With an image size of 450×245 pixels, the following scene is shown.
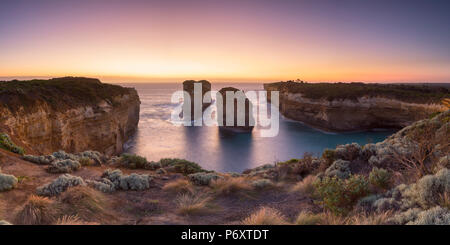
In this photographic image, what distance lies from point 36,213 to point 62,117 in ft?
56.1

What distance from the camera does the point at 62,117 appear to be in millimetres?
18219

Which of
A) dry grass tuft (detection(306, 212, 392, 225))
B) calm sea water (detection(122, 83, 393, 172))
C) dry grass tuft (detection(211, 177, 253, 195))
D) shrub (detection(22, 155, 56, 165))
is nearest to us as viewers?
dry grass tuft (detection(306, 212, 392, 225))

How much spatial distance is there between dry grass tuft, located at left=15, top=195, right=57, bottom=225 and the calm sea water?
61.2ft

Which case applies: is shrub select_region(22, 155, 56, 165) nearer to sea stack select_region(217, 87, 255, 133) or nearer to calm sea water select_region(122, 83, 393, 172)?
calm sea water select_region(122, 83, 393, 172)

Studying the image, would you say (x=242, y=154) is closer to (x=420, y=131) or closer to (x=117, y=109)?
(x=117, y=109)

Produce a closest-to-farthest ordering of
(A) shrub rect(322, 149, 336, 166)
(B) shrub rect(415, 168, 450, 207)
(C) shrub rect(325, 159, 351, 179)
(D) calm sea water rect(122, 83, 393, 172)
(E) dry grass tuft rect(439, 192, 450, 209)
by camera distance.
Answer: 1. (E) dry grass tuft rect(439, 192, 450, 209)
2. (B) shrub rect(415, 168, 450, 207)
3. (C) shrub rect(325, 159, 351, 179)
4. (A) shrub rect(322, 149, 336, 166)
5. (D) calm sea water rect(122, 83, 393, 172)

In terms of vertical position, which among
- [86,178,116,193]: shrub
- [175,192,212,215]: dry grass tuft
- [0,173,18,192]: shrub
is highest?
[0,173,18,192]: shrub

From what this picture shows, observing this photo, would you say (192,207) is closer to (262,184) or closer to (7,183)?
(262,184)

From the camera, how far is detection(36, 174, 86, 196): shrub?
18.1 ft

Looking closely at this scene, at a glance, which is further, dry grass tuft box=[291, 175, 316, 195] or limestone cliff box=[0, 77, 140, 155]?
limestone cliff box=[0, 77, 140, 155]

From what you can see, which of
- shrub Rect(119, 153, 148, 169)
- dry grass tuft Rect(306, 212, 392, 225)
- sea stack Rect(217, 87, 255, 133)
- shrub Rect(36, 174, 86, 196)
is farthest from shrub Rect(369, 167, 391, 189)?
sea stack Rect(217, 87, 255, 133)

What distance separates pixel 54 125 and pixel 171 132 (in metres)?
20.7
